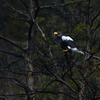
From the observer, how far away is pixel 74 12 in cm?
860

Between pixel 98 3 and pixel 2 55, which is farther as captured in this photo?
pixel 2 55

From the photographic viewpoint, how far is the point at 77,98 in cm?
607

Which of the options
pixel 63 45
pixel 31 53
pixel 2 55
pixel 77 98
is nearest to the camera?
pixel 77 98

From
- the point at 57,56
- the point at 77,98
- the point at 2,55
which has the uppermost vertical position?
the point at 2,55

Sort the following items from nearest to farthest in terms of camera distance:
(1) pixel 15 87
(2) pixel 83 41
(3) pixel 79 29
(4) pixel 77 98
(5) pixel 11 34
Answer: (4) pixel 77 98 → (3) pixel 79 29 → (2) pixel 83 41 → (1) pixel 15 87 → (5) pixel 11 34

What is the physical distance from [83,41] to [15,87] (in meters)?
4.23

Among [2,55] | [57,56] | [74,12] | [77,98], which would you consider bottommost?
[77,98]

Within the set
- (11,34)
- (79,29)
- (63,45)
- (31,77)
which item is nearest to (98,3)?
(79,29)

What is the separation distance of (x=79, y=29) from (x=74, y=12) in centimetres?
77

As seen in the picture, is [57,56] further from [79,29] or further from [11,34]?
[11,34]

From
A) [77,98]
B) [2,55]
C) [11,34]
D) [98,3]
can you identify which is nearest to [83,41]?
[98,3]

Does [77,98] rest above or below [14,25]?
below

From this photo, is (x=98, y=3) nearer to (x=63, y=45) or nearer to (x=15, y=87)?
(x=63, y=45)

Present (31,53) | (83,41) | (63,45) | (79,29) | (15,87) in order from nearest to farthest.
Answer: (63,45) → (31,53) → (79,29) → (83,41) → (15,87)
